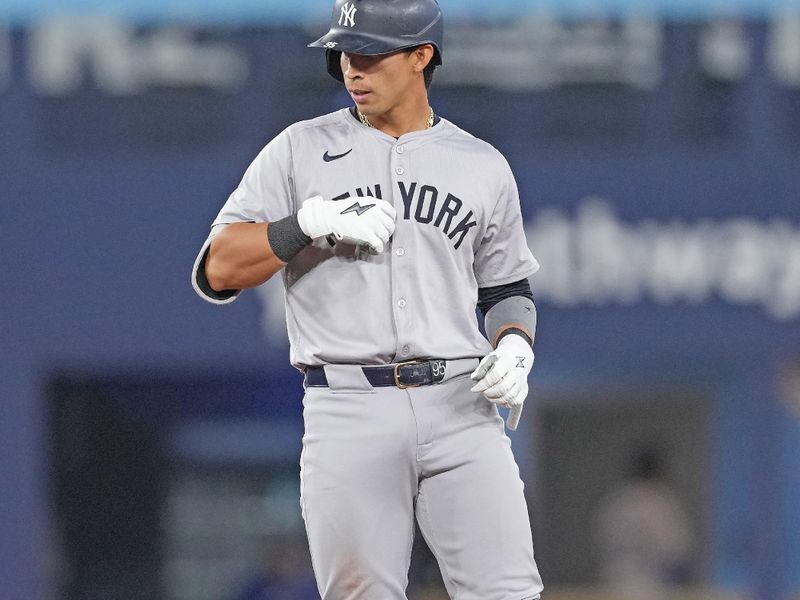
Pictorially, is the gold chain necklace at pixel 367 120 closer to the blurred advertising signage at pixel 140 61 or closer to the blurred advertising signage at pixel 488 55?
the blurred advertising signage at pixel 488 55

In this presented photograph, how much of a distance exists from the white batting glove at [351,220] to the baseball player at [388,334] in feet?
0.06

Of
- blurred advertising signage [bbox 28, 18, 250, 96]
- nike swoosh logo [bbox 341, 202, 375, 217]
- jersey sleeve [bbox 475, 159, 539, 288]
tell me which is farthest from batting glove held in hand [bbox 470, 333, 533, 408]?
blurred advertising signage [bbox 28, 18, 250, 96]

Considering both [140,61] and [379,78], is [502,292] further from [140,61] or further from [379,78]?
[140,61]

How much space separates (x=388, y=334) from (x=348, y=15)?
0.72m

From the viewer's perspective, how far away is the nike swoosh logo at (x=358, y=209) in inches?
140

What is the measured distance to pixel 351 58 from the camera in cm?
377

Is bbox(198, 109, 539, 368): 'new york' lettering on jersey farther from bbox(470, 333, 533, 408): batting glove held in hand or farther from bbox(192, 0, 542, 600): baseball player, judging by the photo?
bbox(470, 333, 533, 408): batting glove held in hand

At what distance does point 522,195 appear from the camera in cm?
1160

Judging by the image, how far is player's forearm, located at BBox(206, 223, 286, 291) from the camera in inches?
143

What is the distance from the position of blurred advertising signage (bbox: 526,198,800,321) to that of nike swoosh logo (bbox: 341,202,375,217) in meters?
7.85

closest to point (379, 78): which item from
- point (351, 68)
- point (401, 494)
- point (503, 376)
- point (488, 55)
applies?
point (351, 68)

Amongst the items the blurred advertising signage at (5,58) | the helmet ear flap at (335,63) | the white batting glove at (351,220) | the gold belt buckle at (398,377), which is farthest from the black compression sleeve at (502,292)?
the blurred advertising signage at (5,58)

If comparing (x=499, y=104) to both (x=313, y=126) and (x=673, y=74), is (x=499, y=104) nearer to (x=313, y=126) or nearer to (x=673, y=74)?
(x=673, y=74)

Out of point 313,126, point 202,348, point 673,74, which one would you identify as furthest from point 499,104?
point 313,126
